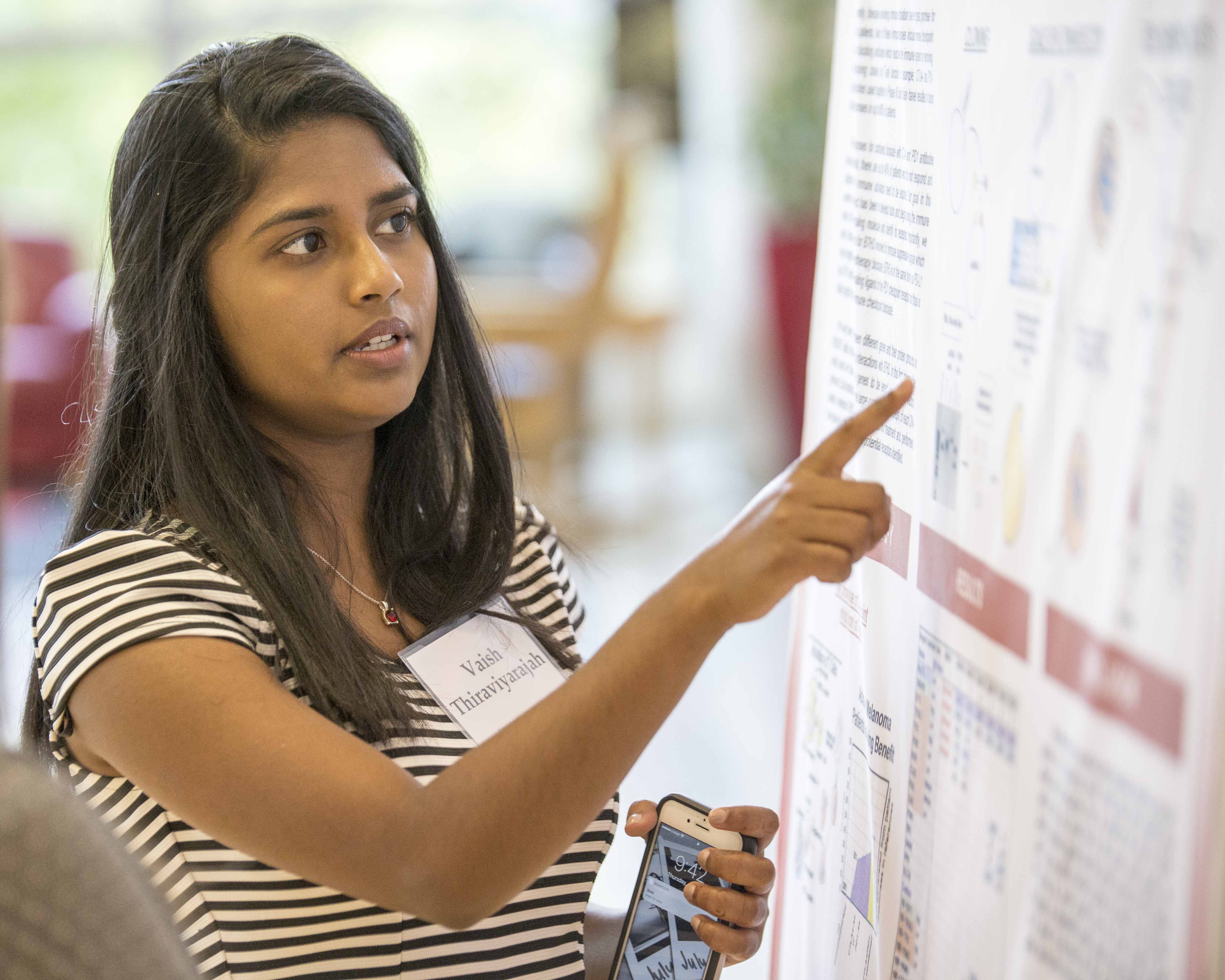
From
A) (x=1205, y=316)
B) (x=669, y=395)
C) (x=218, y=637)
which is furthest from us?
(x=669, y=395)

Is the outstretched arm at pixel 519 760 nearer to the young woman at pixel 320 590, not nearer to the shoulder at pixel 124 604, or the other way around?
the young woman at pixel 320 590

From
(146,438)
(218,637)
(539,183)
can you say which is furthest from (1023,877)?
(539,183)

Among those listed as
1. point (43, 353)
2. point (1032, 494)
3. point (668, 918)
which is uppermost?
point (1032, 494)

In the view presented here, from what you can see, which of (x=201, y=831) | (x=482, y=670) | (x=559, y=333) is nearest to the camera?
(x=201, y=831)

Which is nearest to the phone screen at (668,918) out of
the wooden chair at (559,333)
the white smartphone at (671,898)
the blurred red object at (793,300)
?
the white smartphone at (671,898)

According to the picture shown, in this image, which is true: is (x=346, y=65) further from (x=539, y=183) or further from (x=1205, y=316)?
(x=539, y=183)

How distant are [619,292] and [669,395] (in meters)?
1.56

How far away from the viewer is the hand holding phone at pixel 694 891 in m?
1.26

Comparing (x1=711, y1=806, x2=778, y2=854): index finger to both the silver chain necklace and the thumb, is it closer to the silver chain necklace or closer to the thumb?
the thumb

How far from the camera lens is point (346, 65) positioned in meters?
1.38

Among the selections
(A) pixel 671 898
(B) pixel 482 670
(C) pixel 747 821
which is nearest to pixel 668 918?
(A) pixel 671 898

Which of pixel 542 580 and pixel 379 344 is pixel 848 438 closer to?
pixel 379 344

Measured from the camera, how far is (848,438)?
0.93 m

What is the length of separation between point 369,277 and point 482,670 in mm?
428
